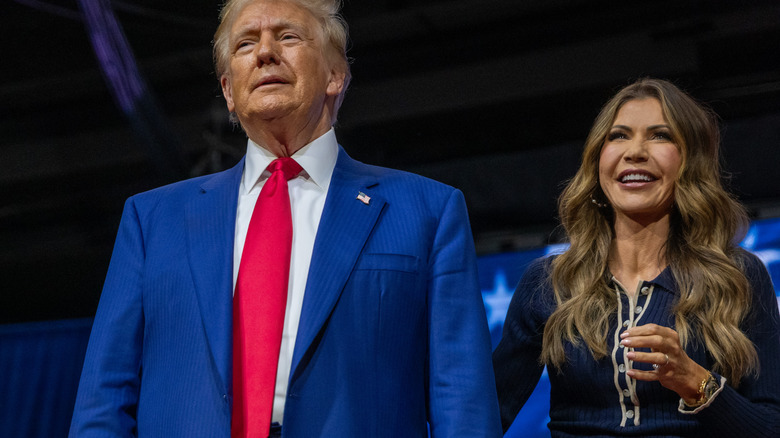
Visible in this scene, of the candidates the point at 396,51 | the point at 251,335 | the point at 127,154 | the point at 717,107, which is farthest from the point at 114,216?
the point at 251,335

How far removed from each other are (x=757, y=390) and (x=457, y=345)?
31.6 inches

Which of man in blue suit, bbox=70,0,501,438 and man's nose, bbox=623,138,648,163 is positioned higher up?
man's nose, bbox=623,138,648,163

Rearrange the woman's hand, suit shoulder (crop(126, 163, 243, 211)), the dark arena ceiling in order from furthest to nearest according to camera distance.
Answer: the dark arena ceiling
suit shoulder (crop(126, 163, 243, 211))
the woman's hand

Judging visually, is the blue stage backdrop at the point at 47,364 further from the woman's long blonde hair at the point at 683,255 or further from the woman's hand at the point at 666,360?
the woman's hand at the point at 666,360

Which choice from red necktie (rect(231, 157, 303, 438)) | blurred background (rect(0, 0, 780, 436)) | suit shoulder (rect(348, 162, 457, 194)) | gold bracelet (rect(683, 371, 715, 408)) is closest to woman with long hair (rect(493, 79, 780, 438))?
gold bracelet (rect(683, 371, 715, 408))

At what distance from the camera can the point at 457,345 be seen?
1.59 meters

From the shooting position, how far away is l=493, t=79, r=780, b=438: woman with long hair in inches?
74.5

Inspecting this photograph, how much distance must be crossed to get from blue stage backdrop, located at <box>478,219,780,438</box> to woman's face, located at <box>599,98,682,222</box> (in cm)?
60

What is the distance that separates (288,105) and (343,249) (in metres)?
0.35

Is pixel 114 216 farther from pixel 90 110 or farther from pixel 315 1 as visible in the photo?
pixel 315 1

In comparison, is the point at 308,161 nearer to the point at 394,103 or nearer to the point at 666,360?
the point at 666,360

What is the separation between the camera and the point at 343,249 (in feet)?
5.20

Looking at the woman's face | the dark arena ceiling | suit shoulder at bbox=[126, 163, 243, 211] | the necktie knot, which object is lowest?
suit shoulder at bbox=[126, 163, 243, 211]

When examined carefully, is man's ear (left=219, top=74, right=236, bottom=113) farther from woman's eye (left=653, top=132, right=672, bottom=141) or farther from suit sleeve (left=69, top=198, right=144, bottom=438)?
woman's eye (left=653, top=132, right=672, bottom=141)
